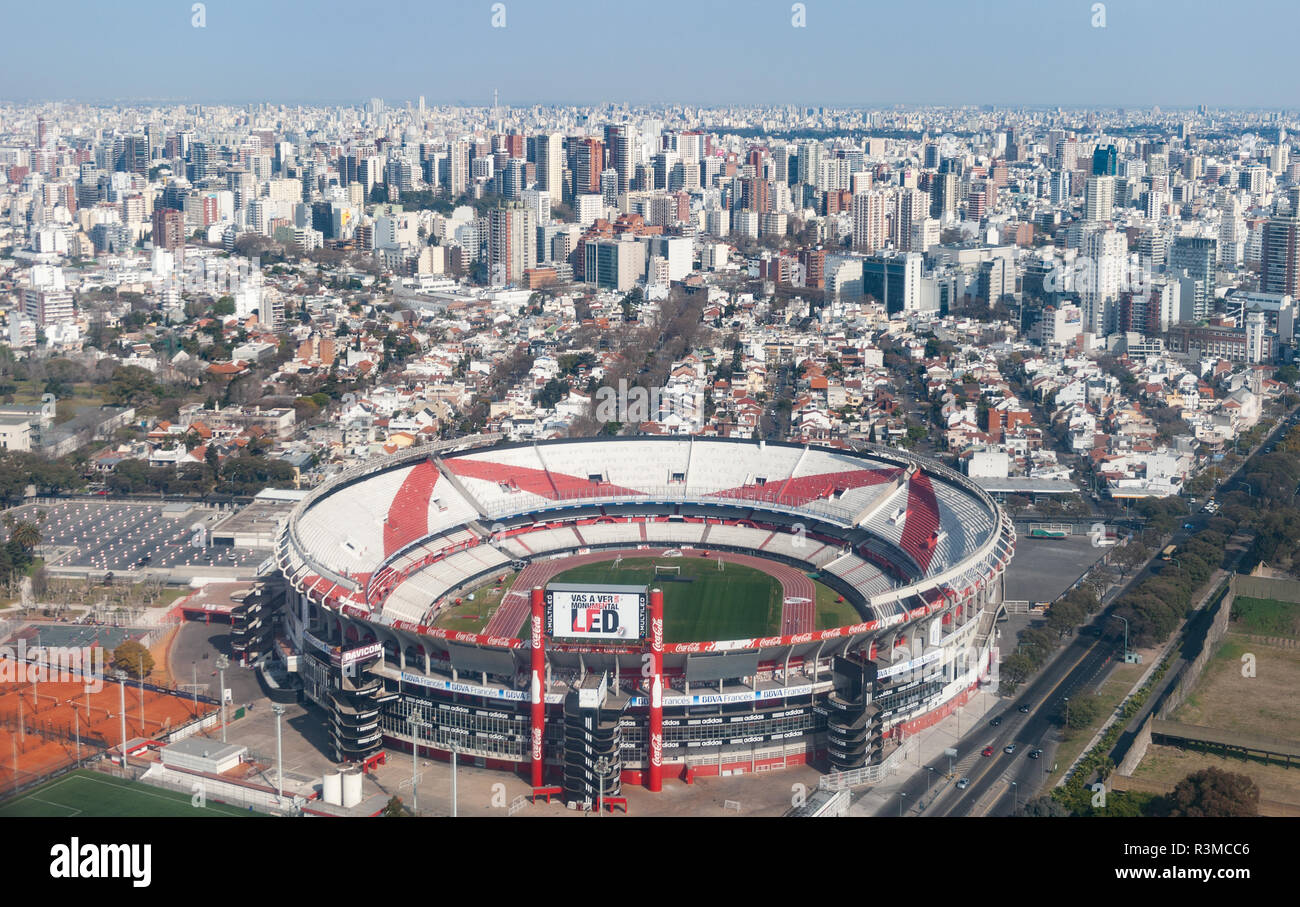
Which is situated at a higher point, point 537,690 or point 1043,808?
point 537,690

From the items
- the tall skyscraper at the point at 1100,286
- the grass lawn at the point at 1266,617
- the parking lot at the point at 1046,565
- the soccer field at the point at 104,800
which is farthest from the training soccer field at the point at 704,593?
the tall skyscraper at the point at 1100,286

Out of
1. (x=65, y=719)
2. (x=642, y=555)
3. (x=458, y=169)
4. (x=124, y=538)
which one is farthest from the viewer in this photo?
(x=458, y=169)

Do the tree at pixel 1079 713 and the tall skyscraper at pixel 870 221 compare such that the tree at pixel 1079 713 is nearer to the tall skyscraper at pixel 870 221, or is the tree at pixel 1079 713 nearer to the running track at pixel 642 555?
the running track at pixel 642 555

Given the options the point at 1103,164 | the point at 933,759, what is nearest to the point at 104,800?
the point at 933,759

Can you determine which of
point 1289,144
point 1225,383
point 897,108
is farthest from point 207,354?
point 897,108

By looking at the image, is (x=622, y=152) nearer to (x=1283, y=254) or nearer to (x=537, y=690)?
(x=1283, y=254)

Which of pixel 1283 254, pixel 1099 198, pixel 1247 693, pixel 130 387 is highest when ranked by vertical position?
pixel 1099 198
